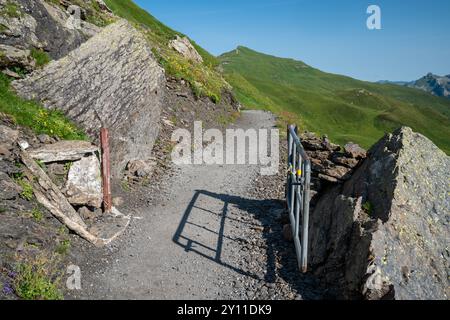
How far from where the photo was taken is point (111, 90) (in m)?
17.5

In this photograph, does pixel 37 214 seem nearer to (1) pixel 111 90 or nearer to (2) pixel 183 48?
(1) pixel 111 90

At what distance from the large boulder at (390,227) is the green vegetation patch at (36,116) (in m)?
9.96

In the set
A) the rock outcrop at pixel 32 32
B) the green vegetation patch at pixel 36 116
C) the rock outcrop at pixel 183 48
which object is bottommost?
the green vegetation patch at pixel 36 116

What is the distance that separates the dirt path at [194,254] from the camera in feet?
30.5

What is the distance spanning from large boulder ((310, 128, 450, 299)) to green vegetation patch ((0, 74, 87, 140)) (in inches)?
392

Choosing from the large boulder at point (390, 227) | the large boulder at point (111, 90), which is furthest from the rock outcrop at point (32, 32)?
the large boulder at point (390, 227)

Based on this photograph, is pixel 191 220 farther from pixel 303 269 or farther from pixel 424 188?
pixel 424 188

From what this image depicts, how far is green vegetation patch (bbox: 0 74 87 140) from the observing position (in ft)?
43.1

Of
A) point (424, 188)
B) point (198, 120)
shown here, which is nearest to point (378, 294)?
point (424, 188)

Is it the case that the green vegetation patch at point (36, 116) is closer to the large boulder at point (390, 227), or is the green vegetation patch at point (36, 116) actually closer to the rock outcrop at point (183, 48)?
the large boulder at point (390, 227)

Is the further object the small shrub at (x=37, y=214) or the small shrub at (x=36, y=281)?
the small shrub at (x=37, y=214)

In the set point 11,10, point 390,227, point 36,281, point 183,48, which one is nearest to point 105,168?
point 36,281

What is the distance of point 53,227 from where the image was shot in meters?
10.1

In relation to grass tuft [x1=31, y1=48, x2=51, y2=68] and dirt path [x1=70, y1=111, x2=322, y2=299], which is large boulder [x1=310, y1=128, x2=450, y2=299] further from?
grass tuft [x1=31, y1=48, x2=51, y2=68]
